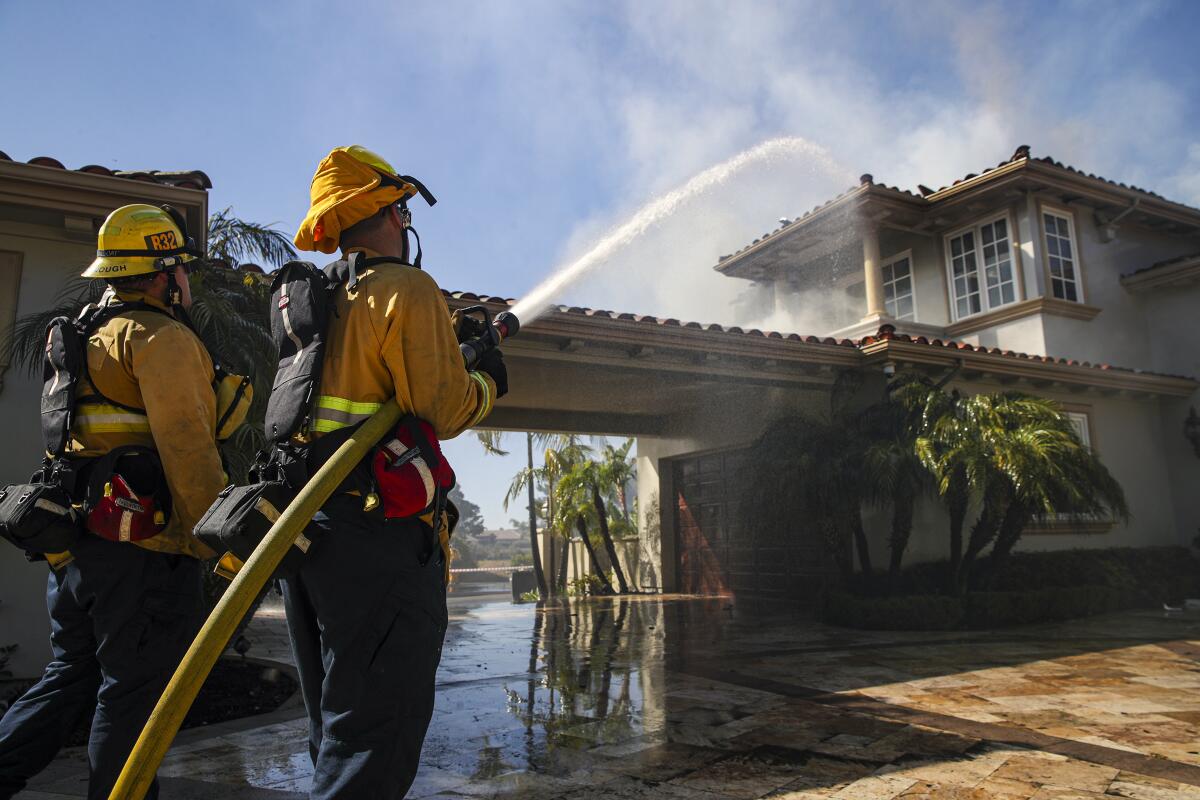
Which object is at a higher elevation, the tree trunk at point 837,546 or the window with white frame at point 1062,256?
the window with white frame at point 1062,256

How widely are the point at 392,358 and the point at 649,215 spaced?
202 inches

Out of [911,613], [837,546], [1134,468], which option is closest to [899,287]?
[1134,468]

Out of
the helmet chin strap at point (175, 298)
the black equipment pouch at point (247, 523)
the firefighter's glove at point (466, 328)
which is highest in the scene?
the helmet chin strap at point (175, 298)

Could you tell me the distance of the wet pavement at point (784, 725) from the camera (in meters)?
3.65

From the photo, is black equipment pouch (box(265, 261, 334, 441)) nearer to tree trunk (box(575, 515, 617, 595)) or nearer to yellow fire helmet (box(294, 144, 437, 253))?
yellow fire helmet (box(294, 144, 437, 253))

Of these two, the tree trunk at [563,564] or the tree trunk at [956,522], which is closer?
the tree trunk at [956,522]

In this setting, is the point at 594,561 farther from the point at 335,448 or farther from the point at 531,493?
the point at 335,448

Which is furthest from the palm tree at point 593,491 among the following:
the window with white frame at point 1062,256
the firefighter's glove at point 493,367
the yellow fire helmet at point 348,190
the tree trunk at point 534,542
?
the yellow fire helmet at point 348,190

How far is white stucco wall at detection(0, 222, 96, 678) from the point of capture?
19.7 ft

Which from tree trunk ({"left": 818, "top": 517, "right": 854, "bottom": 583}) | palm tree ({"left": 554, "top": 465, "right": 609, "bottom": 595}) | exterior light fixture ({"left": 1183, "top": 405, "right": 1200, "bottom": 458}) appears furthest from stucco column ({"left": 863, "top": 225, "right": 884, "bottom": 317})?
palm tree ({"left": 554, "top": 465, "right": 609, "bottom": 595})

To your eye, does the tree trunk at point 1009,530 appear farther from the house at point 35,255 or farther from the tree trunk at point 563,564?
the tree trunk at point 563,564

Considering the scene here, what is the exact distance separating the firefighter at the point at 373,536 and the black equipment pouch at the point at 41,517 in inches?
37.8

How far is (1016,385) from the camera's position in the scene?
12.3 metres

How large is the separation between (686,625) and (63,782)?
7132 mm
